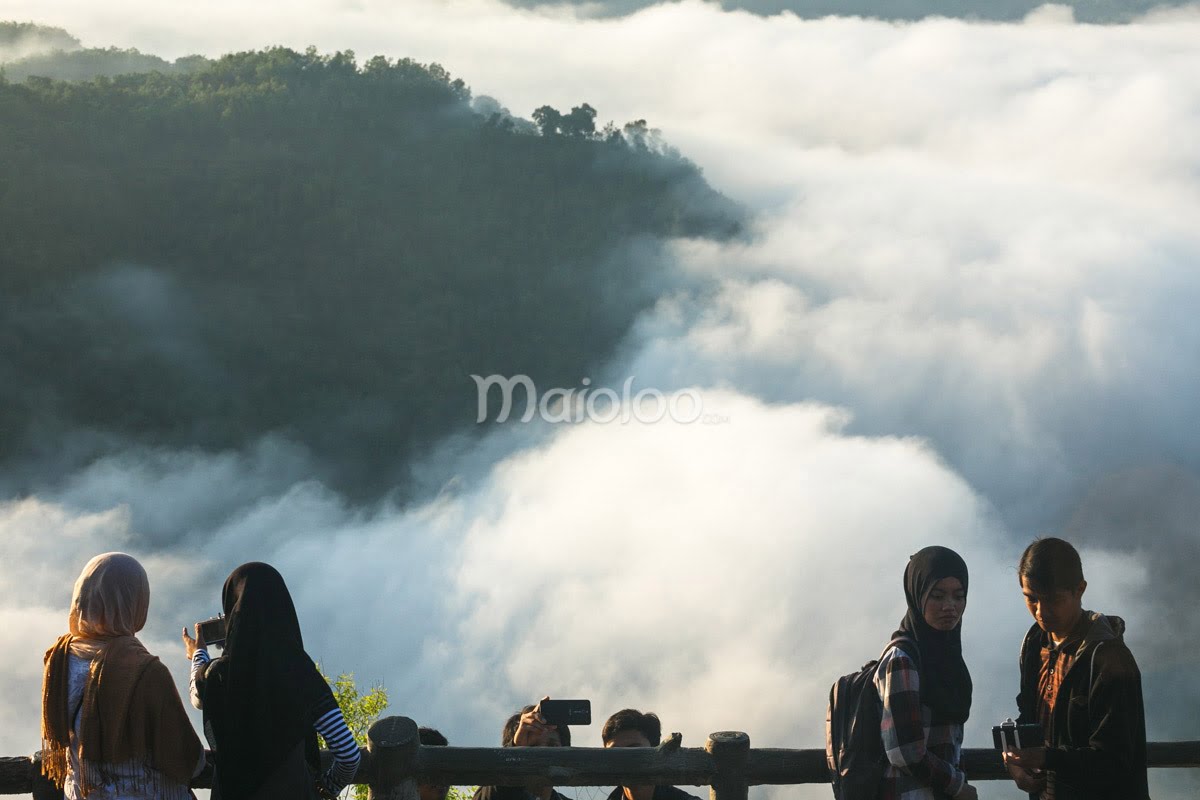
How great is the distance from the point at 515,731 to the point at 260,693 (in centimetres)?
190

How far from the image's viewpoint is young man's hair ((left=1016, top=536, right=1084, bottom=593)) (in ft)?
16.9

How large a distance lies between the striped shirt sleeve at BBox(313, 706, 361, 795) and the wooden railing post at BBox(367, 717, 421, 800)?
718 millimetres

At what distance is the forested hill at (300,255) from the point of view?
5290 inches

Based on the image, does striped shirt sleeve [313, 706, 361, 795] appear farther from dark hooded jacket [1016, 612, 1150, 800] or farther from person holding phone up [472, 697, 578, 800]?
dark hooded jacket [1016, 612, 1150, 800]

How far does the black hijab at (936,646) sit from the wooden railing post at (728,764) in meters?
1.38

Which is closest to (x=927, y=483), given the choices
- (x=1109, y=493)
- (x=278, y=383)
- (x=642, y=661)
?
(x=1109, y=493)

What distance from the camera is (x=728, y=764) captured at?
6266 mm

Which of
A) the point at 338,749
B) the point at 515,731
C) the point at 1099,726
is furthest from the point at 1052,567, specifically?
the point at 338,749

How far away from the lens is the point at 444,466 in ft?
502

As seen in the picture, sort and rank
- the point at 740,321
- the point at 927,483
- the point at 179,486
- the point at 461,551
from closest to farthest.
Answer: the point at 179,486 → the point at 461,551 → the point at 927,483 → the point at 740,321

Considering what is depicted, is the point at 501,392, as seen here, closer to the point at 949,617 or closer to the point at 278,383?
the point at 278,383

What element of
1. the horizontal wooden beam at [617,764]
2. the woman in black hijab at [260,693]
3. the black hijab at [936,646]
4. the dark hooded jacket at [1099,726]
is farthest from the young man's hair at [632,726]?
the dark hooded jacket at [1099,726]

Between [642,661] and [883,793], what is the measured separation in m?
155

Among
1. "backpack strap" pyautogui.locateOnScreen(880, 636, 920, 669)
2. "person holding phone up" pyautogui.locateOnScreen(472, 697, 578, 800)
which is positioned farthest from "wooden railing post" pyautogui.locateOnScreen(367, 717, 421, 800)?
"backpack strap" pyautogui.locateOnScreen(880, 636, 920, 669)
